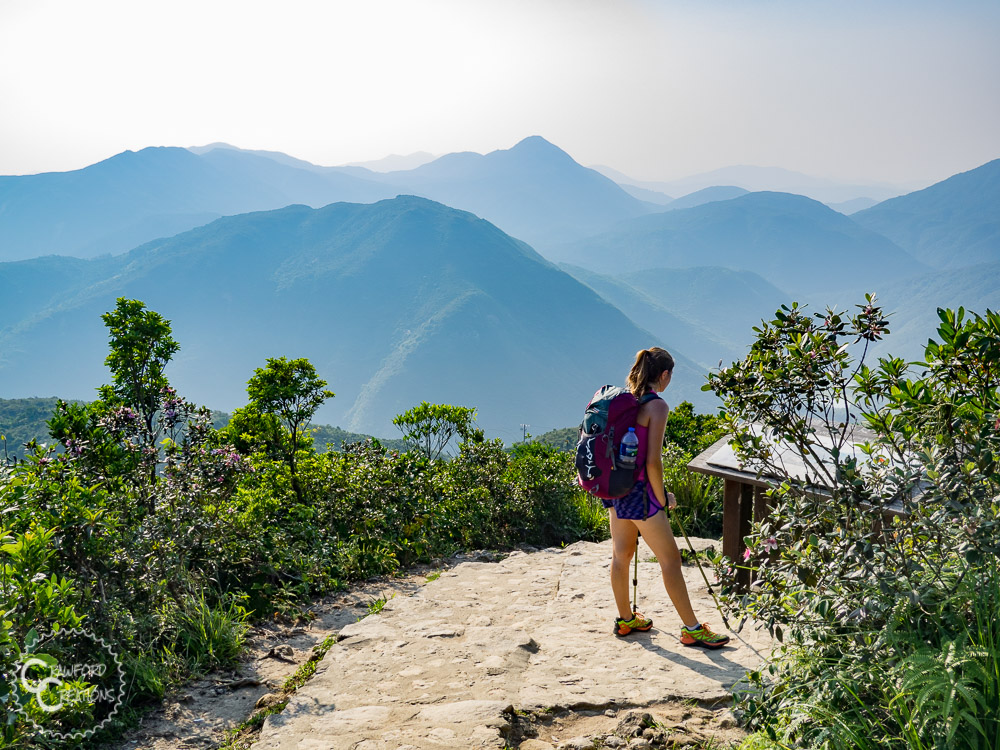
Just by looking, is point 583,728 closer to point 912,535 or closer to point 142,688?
point 912,535

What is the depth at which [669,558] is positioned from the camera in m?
3.86

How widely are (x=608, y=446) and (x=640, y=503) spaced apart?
0.38 meters

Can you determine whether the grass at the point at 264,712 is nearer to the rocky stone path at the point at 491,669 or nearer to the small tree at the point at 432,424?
the rocky stone path at the point at 491,669

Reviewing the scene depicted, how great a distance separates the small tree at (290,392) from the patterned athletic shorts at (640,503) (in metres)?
5.20

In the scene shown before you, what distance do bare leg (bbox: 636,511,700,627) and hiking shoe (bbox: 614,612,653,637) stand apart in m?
0.30

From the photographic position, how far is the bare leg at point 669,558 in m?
3.83

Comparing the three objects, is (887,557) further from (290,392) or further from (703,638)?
(290,392)

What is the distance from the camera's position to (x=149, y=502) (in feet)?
16.1

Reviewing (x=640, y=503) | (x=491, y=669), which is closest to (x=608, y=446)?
(x=640, y=503)

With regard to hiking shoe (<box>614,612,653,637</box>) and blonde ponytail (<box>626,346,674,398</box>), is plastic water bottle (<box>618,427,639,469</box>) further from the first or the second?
hiking shoe (<box>614,612,653,637</box>)

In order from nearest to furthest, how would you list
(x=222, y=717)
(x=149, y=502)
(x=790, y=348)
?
(x=790, y=348), (x=222, y=717), (x=149, y=502)

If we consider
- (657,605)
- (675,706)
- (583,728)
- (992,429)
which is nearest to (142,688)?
(583,728)

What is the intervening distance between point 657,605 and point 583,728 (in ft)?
5.57

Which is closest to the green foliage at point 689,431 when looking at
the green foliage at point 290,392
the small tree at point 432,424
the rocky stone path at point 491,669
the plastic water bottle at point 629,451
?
the small tree at point 432,424
